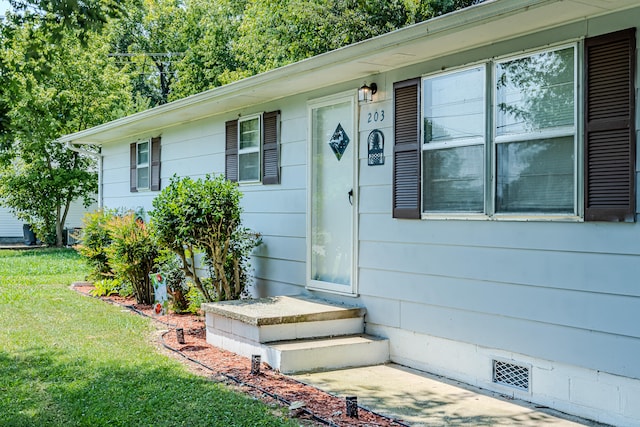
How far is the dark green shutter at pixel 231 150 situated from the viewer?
818 cm

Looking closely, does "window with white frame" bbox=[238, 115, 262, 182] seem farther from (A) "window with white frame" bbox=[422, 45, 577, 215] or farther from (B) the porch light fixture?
(A) "window with white frame" bbox=[422, 45, 577, 215]

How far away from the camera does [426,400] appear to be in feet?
15.3

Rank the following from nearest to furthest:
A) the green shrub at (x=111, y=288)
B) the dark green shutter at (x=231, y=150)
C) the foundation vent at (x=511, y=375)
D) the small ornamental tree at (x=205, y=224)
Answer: the foundation vent at (x=511, y=375), the small ornamental tree at (x=205, y=224), the dark green shutter at (x=231, y=150), the green shrub at (x=111, y=288)

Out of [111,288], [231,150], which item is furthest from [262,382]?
[111,288]

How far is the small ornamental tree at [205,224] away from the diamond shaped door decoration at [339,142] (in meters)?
1.23

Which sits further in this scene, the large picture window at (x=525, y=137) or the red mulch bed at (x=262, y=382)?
the red mulch bed at (x=262, y=382)

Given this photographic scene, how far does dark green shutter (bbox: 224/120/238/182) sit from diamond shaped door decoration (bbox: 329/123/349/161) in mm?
1948

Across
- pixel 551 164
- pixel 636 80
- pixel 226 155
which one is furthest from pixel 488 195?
pixel 226 155

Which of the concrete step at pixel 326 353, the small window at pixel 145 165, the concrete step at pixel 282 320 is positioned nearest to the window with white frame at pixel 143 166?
the small window at pixel 145 165

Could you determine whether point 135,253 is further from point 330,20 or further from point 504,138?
point 330,20

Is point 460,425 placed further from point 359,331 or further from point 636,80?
point 636,80

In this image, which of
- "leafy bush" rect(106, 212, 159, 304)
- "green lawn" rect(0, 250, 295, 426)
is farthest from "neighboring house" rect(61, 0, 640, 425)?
"leafy bush" rect(106, 212, 159, 304)

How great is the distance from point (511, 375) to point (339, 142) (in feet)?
9.37

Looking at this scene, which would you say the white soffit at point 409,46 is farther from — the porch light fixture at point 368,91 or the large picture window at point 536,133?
the large picture window at point 536,133
